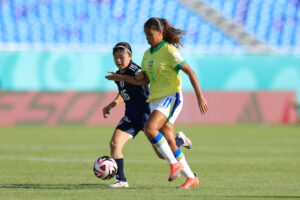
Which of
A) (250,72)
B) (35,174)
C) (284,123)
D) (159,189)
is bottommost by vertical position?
(284,123)

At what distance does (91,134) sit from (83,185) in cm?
1151

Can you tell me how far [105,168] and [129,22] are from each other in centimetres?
2061

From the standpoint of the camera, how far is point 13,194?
25.3 feet

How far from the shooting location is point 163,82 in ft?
27.6

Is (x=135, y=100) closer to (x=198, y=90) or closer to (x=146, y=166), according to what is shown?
(x=198, y=90)

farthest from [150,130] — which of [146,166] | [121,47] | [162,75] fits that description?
[146,166]

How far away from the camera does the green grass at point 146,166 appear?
796 cm

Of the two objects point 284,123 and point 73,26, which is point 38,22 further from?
point 284,123

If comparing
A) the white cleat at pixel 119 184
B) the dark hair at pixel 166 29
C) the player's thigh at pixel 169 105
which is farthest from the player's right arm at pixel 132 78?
the white cleat at pixel 119 184

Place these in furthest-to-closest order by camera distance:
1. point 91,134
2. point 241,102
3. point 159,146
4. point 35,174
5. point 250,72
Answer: point 250,72 < point 241,102 < point 91,134 < point 35,174 < point 159,146

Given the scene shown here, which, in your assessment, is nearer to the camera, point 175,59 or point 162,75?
point 175,59

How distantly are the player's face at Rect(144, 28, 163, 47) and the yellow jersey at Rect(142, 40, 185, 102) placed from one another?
86mm

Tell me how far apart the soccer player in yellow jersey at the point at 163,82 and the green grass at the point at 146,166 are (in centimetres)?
46

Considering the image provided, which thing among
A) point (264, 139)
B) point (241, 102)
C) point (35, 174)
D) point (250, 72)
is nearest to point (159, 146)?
point (35, 174)
